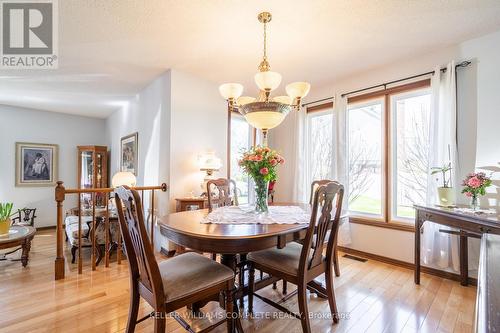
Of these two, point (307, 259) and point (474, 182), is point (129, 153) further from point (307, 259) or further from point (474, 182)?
point (474, 182)

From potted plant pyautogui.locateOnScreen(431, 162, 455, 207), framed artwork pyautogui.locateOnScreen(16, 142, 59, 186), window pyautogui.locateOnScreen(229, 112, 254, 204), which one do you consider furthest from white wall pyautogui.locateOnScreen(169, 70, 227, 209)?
framed artwork pyautogui.locateOnScreen(16, 142, 59, 186)

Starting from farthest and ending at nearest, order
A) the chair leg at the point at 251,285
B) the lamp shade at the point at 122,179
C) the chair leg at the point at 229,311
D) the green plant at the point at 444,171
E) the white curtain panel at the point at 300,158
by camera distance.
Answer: the white curtain panel at the point at 300,158 < the lamp shade at the point at 122,179 < the green plant at the point at 444,171 < the chair leg at the point at 251,285 < the chair leg at the point at 229,311

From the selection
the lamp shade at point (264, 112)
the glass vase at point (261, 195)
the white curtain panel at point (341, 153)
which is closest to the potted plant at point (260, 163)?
the glass vase at point (261, 195)

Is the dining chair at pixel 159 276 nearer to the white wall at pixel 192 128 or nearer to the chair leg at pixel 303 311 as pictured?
the chair leg at pixel 303 311

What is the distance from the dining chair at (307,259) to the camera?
4.99ft

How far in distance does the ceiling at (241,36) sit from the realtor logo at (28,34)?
3.6 inches

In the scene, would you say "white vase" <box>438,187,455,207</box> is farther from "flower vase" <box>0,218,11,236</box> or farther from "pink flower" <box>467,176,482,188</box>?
"flower vase" <box>0,218,11,236</box>

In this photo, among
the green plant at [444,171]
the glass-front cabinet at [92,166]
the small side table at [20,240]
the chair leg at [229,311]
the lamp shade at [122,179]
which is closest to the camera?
the chair leg at [229,311]

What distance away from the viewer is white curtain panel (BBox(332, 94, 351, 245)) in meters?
3.31

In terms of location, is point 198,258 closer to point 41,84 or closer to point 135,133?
point 135,133

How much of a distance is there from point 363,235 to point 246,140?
8.17 feet

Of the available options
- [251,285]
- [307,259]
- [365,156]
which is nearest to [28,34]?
[251,285]

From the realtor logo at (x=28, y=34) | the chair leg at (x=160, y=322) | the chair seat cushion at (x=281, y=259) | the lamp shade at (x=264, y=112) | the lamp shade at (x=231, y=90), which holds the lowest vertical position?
the chair leg at (x=160, y=322)

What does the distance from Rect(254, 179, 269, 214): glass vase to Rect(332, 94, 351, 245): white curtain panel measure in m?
1.68
